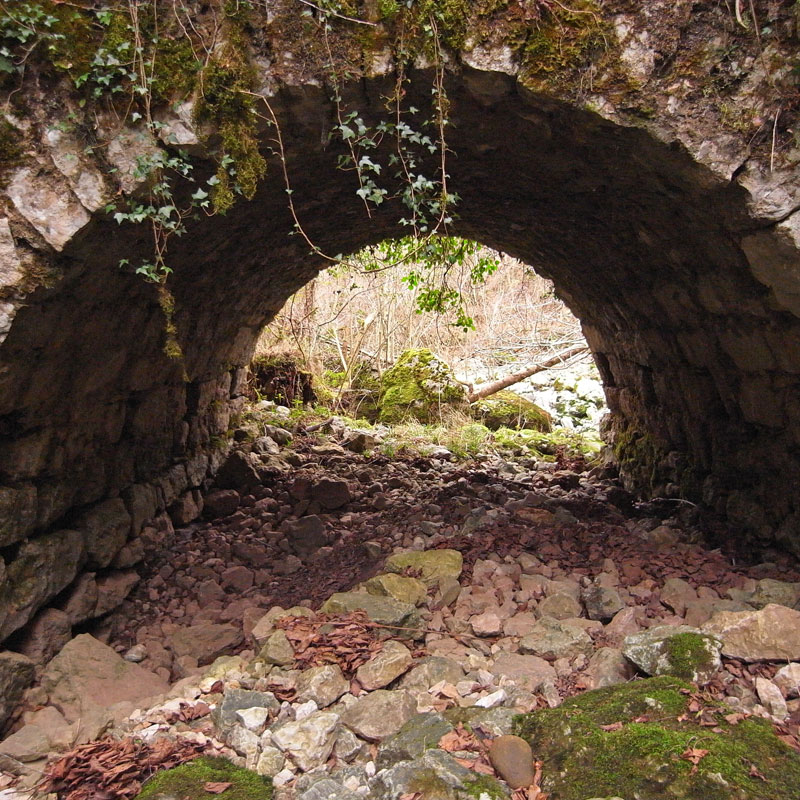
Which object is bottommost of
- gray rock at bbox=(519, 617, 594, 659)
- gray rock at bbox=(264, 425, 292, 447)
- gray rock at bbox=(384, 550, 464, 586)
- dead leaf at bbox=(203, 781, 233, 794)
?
dead leaf at bbox=(203, 781, 233, 794)

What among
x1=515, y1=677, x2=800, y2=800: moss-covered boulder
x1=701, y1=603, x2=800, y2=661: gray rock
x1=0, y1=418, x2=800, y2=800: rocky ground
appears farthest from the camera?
x1=701, y1=603, x2=800, y2=661: gray rock

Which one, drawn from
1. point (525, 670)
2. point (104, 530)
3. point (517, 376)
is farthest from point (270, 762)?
point (517, 376)

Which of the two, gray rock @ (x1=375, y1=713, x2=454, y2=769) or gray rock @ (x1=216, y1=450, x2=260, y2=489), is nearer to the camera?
gray rock @ (x1=375, y1=713, x2=454, y2=769)

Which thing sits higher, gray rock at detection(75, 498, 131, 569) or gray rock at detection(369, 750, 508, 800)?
gray rock at detection(75, 498, 131, 569)

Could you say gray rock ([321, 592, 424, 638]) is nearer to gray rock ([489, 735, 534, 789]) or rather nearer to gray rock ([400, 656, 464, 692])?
gray rock ([400, 656, 464, 692])

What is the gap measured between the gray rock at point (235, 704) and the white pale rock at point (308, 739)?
0.16 m

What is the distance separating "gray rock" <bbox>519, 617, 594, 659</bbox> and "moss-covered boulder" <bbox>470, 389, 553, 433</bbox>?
22.0ft

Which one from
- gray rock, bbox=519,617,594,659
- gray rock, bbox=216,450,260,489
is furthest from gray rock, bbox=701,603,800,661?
gray rock, bbox=216,450,260,489

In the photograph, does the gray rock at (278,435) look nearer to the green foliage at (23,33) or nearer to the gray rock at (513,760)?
the green foliage at (23,33)

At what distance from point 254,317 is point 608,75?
3937mm

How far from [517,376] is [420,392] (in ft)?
6.33

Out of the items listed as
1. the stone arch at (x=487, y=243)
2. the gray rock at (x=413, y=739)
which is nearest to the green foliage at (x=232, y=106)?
the stone arch at (x=487, y=243)

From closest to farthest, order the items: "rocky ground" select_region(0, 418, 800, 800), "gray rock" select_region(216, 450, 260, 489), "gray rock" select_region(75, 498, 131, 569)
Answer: "rocky ground" select_region(0, 418, 800, 800) < "gray rock" select_region(75, 498, 131, 569) < "gray rock" select_region(216, 450, 260, 489)

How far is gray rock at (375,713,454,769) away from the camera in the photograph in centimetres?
204
